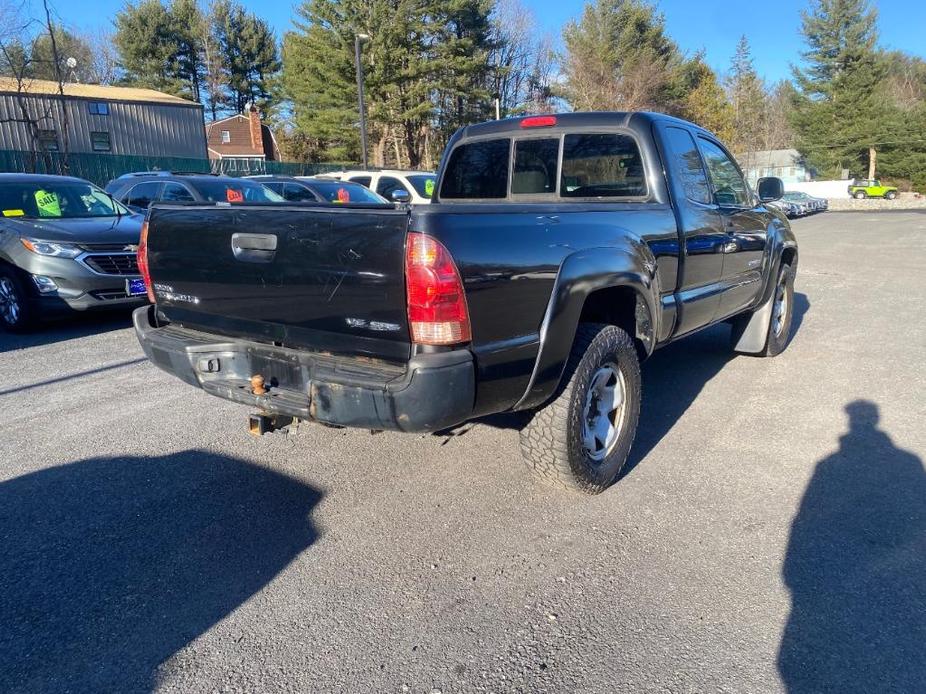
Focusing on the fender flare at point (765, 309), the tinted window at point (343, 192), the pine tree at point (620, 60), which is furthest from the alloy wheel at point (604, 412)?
the pine tree at point (620, 60)

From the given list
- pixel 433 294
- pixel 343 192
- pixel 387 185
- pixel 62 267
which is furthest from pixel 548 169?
pixel 387 185

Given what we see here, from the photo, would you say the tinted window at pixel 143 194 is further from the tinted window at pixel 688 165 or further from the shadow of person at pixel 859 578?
the shadow of person at pixel 859 578

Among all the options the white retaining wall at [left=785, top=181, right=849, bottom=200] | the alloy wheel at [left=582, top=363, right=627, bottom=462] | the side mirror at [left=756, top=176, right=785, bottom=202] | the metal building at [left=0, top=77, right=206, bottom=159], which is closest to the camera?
the alloy wheel at [left=582, top=363, right=627, bottom=462]

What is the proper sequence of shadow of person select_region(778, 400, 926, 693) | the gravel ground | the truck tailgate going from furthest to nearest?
the gravel ground → the truck tailgate → shadow of person select_region(778, 400, 926, 693)

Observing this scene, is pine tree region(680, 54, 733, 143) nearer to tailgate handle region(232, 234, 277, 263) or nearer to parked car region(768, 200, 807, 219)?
parked car region(768, 200, 807, 219)

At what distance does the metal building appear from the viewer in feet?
98.6

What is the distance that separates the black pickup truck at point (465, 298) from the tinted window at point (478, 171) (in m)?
0.31

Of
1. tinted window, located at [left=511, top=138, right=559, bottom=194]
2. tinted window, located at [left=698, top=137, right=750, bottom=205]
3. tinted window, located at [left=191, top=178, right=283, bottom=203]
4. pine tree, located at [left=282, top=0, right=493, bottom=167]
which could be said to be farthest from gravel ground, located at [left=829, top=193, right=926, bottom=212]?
tinted window, located at [left=511, top=138, right=559, bottom=194]

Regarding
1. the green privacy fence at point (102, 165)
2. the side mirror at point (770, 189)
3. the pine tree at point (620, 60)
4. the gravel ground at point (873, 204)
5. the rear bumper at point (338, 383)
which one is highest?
the pine tree at point (620, 60)

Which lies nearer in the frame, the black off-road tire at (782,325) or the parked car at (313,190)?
the black off-road tire at (782,325)

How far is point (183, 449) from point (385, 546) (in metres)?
1.70

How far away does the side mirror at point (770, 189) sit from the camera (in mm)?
5727

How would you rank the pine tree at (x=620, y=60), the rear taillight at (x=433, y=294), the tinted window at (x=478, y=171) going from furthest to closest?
the pine tree at (x=620, y=60)
the tinted window at (x=478, y=171)
the rear taillight at (x=433, y=294)

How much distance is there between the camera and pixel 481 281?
8.94ft
